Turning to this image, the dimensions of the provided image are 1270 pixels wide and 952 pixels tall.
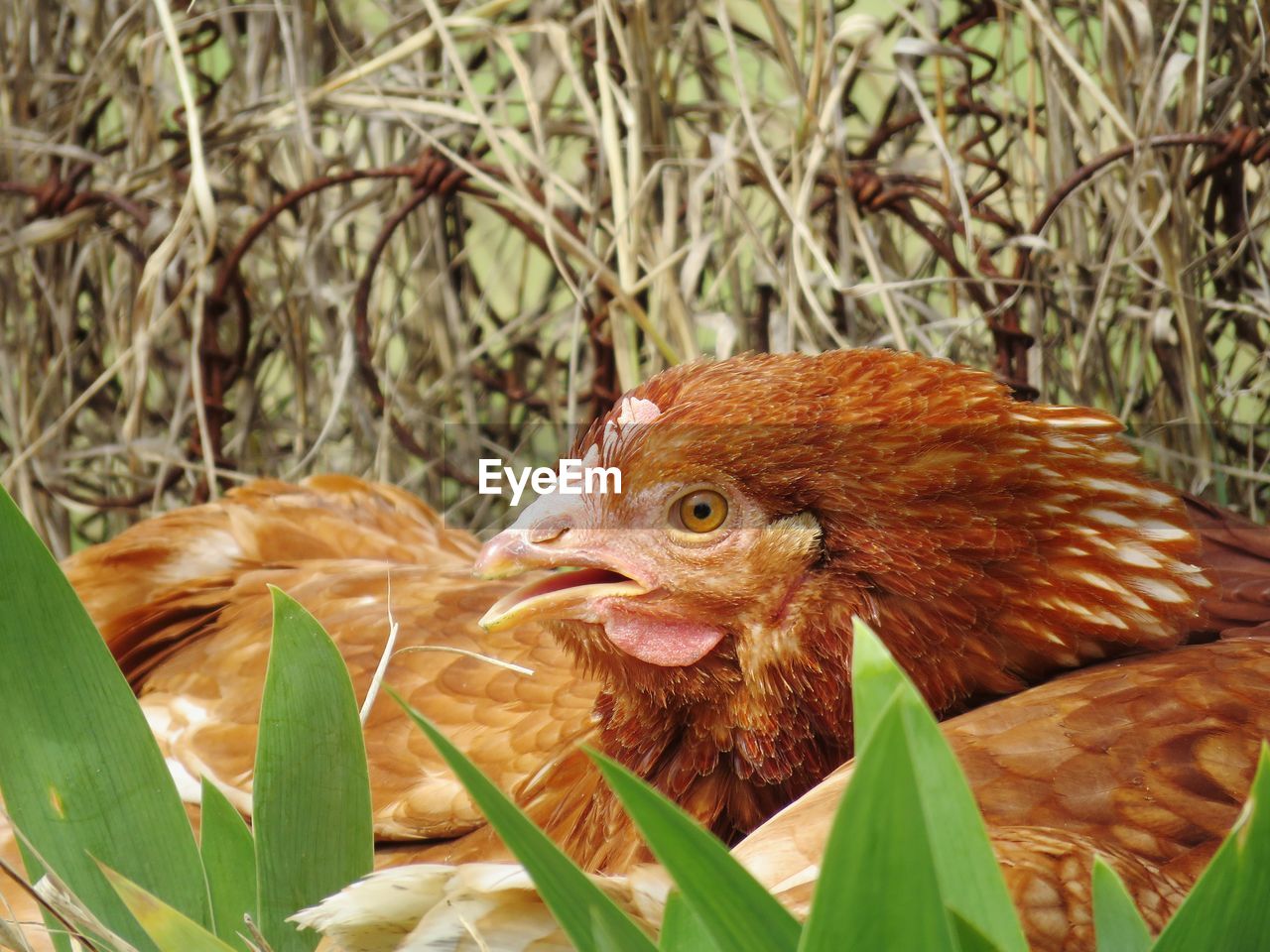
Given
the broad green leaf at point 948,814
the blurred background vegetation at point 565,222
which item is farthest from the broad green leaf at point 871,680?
the blurred background vegetation at point 565,222

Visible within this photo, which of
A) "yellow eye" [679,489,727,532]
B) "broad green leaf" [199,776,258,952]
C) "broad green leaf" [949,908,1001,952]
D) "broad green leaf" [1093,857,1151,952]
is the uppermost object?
"yellow eye" [679,489,727,532]

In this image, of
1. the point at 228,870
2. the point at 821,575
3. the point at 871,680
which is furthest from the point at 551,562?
the point at 871,680

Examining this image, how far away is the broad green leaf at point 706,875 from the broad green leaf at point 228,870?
1.15ft

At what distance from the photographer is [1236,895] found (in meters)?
0.54

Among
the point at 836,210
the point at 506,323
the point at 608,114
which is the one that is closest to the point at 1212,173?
the point at 836,210

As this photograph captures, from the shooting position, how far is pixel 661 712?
102cm

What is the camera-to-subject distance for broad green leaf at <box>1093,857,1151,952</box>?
61cm

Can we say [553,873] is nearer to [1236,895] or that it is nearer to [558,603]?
[1236,895]

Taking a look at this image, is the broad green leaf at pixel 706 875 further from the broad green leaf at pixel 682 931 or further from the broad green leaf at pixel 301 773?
the broad green leaf at pixel 301 773

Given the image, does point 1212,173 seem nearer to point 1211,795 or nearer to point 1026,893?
point 1211,795

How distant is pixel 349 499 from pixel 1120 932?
127 cm

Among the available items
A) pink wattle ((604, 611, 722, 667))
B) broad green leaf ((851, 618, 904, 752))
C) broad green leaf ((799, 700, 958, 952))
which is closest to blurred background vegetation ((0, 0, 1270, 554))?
pink wattle ((604, 611, 722, 667))

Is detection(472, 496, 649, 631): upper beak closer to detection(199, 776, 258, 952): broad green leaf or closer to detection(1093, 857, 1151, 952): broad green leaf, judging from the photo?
detection(199, 776, 258, 952): broad green leaf

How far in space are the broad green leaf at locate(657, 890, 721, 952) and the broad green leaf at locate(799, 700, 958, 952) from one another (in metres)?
0.10
